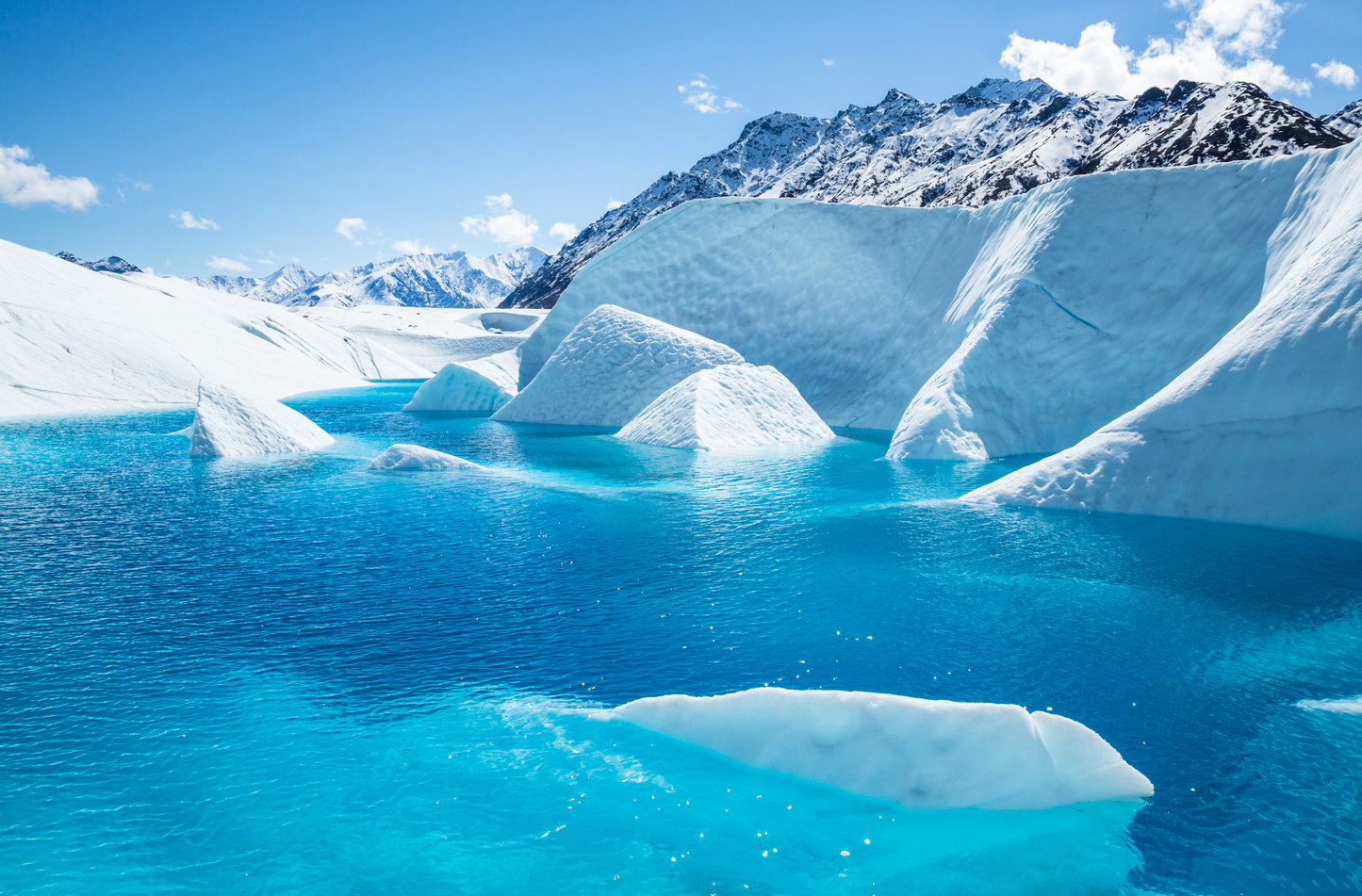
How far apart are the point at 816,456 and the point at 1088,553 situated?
968 cm

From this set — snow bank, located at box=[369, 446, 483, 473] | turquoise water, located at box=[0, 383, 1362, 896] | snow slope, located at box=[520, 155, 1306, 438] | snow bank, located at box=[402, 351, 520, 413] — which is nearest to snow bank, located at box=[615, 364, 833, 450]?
snow slope, located at box=[520, 155, 1306, 438]

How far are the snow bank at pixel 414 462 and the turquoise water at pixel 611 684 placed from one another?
4302 mm

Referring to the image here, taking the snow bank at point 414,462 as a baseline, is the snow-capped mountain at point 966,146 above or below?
above

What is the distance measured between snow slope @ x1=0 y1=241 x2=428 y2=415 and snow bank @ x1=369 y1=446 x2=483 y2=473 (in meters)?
9.13

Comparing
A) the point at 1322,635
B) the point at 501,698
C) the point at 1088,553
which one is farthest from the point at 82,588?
the point at 1322,635

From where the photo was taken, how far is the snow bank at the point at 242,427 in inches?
773

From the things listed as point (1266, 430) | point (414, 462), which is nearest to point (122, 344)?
point (414, 462)

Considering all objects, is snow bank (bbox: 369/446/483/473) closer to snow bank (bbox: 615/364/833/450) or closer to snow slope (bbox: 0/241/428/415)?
A: snow bank (bbox: 615/364/833/450)

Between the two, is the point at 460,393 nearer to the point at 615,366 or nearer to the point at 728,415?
the point at 615,366

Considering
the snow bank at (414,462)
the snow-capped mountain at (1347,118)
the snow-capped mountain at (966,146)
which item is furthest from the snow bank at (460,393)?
the snow-capped mountain at (1347,118)

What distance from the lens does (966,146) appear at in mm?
147125

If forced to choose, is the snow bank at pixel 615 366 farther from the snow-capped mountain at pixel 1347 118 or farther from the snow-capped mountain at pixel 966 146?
the snow-capped mountain at pixel 1347 118

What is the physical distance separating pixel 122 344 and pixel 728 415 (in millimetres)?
29649

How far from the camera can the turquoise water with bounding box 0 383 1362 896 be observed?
4.63 meters
